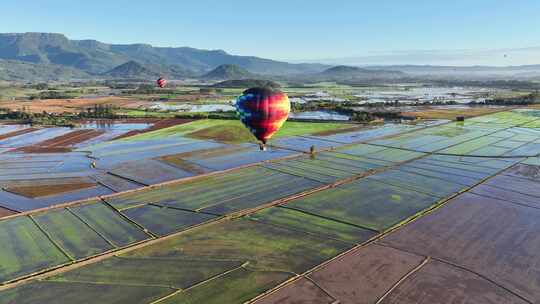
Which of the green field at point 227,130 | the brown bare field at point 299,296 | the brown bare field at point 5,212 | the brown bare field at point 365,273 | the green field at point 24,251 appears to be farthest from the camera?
the green field at point 227,130

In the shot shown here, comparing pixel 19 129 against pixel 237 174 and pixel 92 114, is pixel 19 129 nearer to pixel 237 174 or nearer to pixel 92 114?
pixel 92 114

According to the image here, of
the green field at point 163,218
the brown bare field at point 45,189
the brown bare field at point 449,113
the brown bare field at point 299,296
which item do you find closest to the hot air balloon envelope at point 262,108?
the green field at point 163,218

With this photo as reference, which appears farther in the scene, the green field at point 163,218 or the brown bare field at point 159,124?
the brown bare field at point 159,124

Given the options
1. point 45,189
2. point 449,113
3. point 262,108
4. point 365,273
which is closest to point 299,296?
point 365,273

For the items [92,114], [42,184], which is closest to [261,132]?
[42,184]

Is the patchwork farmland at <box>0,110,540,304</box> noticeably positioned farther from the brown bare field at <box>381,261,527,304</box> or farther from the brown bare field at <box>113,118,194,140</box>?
the brown bare field at <box>113,118,194,140</box>

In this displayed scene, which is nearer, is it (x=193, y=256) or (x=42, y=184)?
(x=193, y=256)

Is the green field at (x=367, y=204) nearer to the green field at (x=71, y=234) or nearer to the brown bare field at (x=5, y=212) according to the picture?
the green field at (x=71, y=234)

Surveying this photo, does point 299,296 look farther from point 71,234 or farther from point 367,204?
point 71,234
